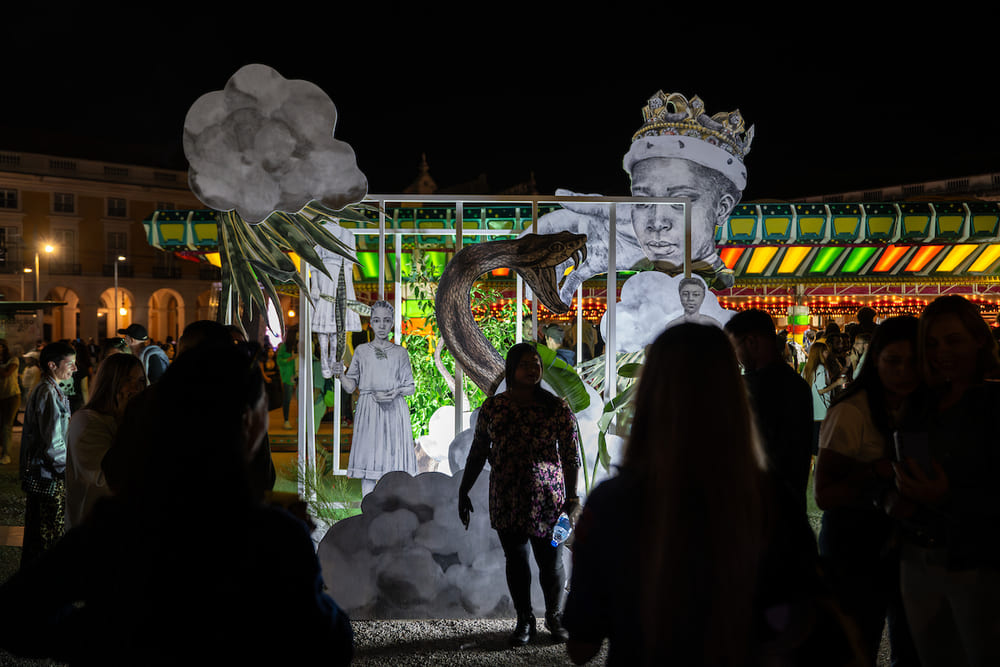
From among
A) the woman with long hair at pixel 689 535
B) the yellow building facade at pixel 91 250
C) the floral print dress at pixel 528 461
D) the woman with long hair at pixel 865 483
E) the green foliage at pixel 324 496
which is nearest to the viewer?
the woman with long hair at pixel 689 535

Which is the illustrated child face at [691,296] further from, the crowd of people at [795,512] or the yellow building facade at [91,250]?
the yellow building facade at [91,250]

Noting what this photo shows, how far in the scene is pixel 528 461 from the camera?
141 inches

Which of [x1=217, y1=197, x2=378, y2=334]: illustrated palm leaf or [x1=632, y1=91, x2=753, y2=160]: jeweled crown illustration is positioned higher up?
[x1=632, y1=91, x2=753, y2=160]: jeweled crown illustration

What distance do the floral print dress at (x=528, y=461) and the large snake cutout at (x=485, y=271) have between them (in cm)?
119

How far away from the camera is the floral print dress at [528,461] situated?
3.57 metres

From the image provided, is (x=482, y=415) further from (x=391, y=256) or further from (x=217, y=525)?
(x=391, y=256)

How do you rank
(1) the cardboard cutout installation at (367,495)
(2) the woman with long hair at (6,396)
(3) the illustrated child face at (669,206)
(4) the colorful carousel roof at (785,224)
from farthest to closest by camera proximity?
1. (4) the colorful carousel roof at (785,224)
2. (2) the woman with long hair at (6,396)
3. (3) the illustrated child face at (669,206)
4. (1) the cardboard cutout installation at (367,495)

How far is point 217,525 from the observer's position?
1203 mm

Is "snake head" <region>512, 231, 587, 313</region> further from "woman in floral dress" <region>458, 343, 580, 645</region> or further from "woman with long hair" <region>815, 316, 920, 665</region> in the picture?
"woman with long hair" <region>815, 316, 920, 665</region>

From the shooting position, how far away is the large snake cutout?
485 centimetres

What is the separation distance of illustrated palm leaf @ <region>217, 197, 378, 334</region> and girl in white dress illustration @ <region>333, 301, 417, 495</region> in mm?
605

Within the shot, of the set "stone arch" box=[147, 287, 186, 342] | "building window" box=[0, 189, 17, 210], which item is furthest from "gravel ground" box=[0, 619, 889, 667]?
"stone arch" box=[147, 287, 186, 342]

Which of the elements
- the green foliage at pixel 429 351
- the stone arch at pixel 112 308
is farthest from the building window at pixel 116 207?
the green foliage at pixel 429 351

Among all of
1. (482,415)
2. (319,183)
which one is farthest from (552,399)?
(319,183)
